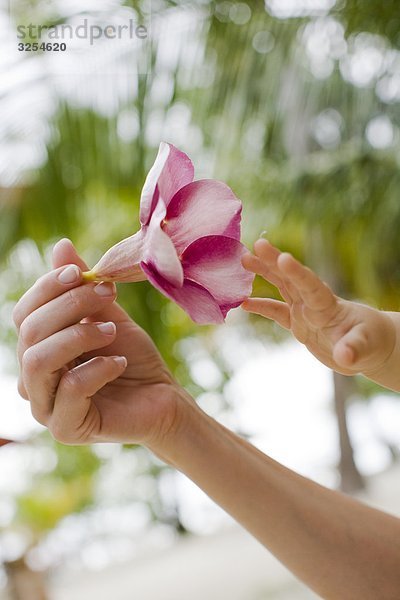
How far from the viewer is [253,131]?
350 cm

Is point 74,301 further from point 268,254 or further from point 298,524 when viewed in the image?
point 298,524

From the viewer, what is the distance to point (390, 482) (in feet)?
19.3

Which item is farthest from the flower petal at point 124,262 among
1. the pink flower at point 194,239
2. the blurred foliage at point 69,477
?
the blurred foliage at point 69,477

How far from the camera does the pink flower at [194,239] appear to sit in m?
0.42

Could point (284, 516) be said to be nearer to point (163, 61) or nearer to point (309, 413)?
point (163, 61)

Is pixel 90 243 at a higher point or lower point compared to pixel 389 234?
lower

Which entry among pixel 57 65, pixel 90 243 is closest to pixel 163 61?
pixel 57 65

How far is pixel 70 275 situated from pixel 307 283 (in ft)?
0.46

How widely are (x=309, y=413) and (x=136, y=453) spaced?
4.50 feet

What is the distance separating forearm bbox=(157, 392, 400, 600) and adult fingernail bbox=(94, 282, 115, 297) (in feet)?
0.49

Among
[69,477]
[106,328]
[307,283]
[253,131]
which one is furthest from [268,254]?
[69,477]

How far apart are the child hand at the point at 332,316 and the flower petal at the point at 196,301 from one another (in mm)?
28

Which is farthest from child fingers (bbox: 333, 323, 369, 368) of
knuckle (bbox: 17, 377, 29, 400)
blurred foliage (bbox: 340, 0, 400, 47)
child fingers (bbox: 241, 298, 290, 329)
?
blurred foliage (bbox: 340, 0, 400, 47)

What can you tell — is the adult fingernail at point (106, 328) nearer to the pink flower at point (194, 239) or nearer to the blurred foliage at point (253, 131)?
the pink flower at point (194, 239)
